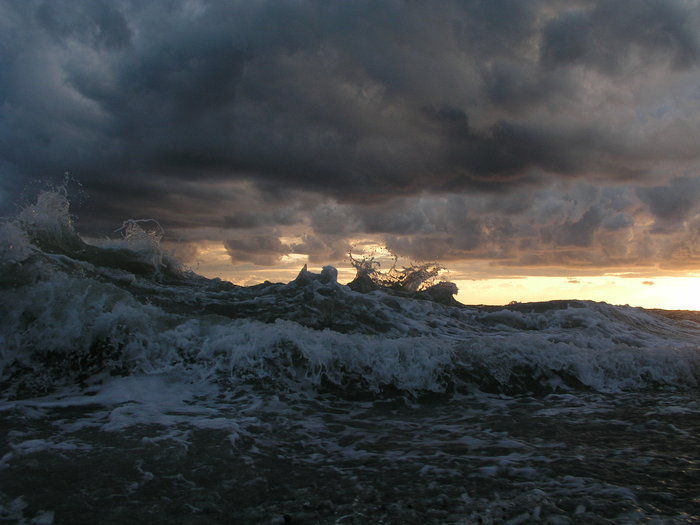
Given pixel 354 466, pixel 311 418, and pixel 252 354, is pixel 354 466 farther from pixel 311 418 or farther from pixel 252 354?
pixel 252 354

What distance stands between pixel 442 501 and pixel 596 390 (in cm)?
575

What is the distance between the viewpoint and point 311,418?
19.8 ft

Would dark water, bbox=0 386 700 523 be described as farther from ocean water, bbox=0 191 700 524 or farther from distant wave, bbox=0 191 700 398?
distant wave, bbox=0 191 700 398

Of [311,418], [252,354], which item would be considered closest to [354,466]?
[311,418]

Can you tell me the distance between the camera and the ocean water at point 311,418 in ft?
11.2

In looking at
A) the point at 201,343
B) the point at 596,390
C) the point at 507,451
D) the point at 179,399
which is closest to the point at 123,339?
the point at 201,343

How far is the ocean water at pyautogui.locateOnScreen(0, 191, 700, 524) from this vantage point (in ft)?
11.2

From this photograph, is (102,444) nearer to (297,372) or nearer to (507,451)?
(297,372)

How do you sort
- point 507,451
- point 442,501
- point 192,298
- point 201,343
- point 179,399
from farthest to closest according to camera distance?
point 192,298 → point 201,343 → point 179,399 → point 507,451 → point 442,501

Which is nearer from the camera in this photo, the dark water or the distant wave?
the dark water

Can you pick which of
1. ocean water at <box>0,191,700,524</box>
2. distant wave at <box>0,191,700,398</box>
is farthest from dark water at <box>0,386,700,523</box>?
distant wave at <box>0,191,700,398</box>

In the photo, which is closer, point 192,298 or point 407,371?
point 407,371

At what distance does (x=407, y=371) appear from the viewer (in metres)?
7.99

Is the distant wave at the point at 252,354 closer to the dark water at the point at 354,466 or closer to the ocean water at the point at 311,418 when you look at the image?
the ocean water at the point at 311,418
